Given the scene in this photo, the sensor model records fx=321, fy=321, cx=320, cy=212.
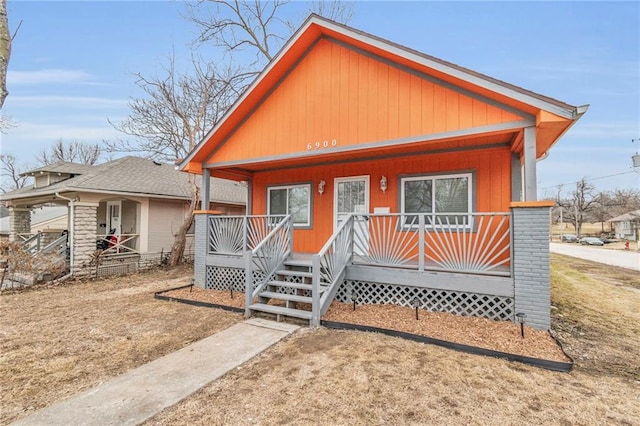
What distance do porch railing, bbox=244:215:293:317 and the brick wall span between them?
13.9ft

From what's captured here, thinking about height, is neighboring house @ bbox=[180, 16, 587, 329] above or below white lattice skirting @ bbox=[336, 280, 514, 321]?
above

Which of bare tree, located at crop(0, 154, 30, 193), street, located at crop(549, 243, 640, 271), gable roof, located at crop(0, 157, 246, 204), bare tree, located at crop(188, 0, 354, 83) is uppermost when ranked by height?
bare tree, located at crop(188, 0, 354, 83)

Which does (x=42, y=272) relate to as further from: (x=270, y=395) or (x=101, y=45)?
(x=101, y=45)

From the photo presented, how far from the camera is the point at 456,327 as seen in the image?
502cm

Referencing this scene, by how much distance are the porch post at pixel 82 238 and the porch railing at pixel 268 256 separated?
6919 mm

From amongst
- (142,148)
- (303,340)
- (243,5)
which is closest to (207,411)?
(303,340)

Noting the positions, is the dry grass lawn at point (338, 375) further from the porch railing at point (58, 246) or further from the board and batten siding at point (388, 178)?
the porch railing at point (58, 246)

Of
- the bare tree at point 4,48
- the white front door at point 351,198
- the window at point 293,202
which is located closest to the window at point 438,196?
the white front door at point 351,198

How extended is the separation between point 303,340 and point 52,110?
28159 mm

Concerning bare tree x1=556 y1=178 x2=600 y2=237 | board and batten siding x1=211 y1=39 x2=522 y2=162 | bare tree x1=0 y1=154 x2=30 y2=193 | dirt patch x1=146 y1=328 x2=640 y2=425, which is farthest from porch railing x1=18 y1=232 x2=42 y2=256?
bare tree x1=556 y1=178 x2=600 y2=237

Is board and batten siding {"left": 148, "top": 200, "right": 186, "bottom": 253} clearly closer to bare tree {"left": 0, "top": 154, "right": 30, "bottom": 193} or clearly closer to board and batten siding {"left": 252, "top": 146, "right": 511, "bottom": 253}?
board and batten siding {"left": 252, "top": 146, "right": 511, "bottom": 253}

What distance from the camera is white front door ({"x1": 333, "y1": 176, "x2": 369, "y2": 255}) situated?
8086 mm

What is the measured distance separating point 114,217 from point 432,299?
13.4m

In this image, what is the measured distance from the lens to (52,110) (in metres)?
23.2
